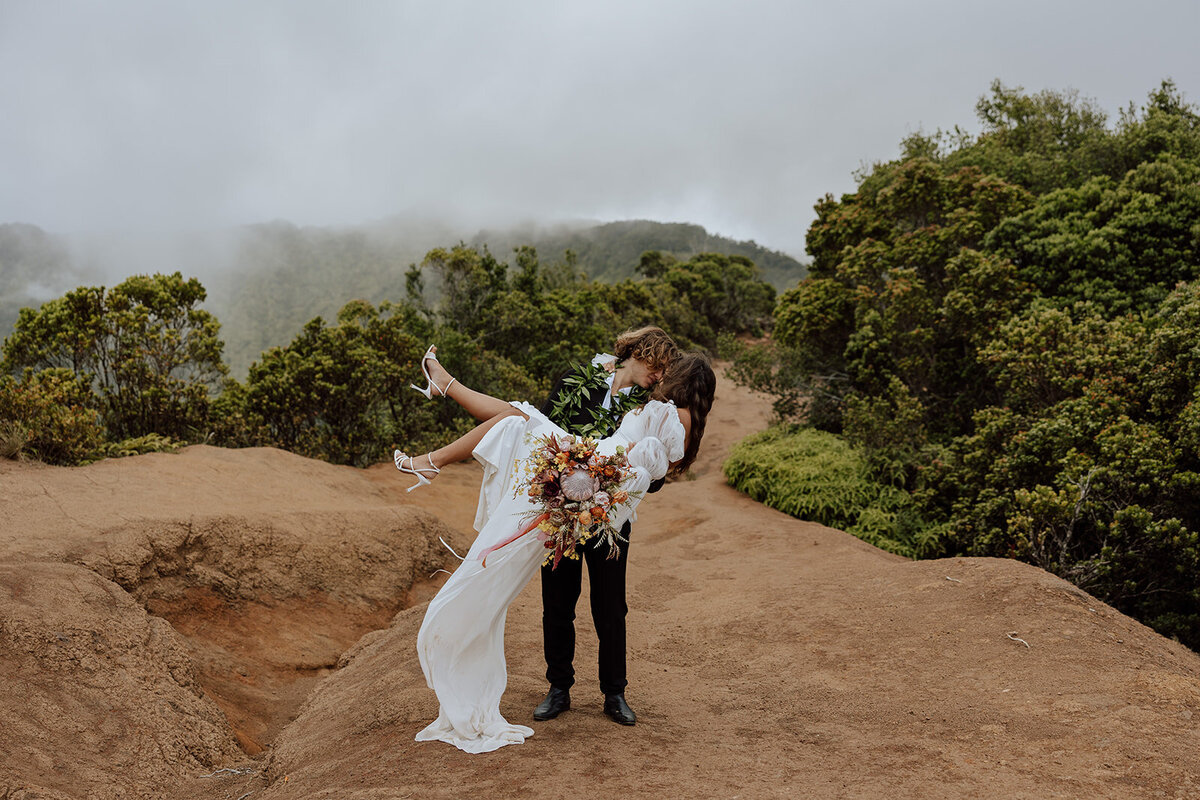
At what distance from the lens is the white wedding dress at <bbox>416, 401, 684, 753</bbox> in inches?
139

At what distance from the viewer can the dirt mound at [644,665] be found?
10.6 ft

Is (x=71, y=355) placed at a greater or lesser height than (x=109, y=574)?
greater

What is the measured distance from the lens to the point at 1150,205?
1012cm

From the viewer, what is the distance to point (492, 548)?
3531mm

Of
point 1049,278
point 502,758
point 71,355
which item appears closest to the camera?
point 502,758

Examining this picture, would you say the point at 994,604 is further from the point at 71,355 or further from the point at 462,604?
the point at 71,355

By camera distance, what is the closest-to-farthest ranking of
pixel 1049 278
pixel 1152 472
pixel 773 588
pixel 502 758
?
pixel 502 758 < pixel 1152 472 < pixel 773 588 < pixel 1049 278

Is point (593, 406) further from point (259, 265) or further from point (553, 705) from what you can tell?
point (259, 265)

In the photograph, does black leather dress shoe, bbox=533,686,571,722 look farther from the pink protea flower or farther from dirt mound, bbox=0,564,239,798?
dirt mound, bbox=0,564,239,798

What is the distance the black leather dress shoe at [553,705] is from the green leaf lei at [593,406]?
57.1 inches

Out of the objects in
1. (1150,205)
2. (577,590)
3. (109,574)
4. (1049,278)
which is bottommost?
(109,574)

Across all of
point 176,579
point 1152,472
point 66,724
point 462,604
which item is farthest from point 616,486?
point 1152,472

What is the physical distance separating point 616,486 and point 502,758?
1374 millimetres

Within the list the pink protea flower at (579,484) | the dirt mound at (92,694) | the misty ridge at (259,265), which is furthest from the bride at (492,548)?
the misty ridge at (259,265)
